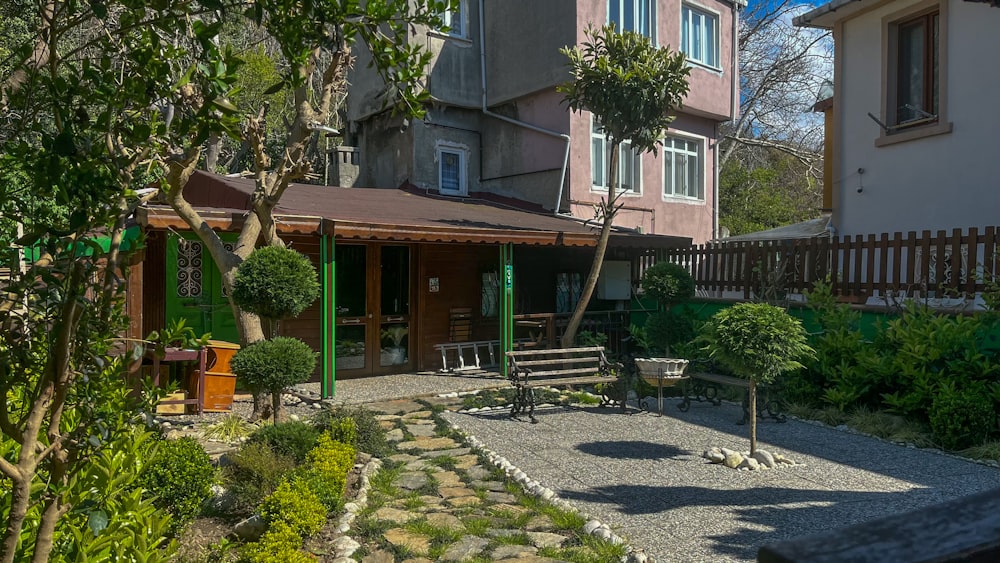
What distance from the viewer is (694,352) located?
444 inches

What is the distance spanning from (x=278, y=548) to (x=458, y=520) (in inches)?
58.5

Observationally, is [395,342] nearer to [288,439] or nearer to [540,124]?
[540,124]

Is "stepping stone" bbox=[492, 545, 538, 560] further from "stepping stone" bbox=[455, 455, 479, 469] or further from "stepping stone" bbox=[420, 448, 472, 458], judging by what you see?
"stepping stone" bbox=[420, 448, 472, 458]

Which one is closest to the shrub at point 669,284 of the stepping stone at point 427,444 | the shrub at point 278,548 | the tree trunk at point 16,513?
the stepping stone at point 427,444

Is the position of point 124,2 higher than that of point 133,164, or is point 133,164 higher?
point 124,2

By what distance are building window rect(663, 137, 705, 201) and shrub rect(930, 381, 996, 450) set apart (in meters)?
10.2

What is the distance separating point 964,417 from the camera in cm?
759

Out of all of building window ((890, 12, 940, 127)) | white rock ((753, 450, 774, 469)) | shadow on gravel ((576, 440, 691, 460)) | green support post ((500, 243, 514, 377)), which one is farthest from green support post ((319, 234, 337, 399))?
building window ((890, 12, 940, 127))

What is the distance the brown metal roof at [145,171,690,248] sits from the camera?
33.7ft

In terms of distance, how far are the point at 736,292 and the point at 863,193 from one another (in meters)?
2.99

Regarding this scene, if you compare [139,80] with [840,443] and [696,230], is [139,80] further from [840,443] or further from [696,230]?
[696,230]

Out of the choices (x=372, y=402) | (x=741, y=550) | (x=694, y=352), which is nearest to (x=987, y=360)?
(x=694, y=352)

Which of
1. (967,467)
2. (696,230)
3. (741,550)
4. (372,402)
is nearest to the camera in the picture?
(741,550)

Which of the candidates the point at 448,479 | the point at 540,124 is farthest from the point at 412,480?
the point at 540,124
